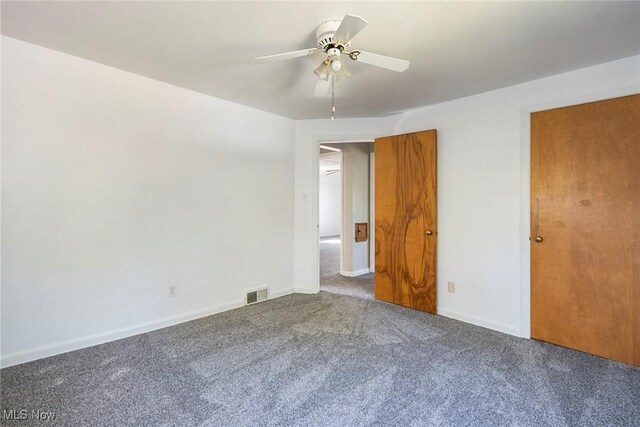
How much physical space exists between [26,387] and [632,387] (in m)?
3.87

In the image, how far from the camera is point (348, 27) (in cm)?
159

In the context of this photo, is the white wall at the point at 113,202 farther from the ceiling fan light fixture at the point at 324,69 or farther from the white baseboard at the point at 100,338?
the ceiling fan light fixture at the point at 324,69

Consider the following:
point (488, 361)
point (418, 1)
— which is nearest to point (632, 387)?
point (488, 361)

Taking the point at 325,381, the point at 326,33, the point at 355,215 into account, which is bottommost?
the point at 325,381

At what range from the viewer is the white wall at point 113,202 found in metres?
2.20

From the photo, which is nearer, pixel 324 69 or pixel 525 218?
pixel 324 69

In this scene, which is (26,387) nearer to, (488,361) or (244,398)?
(244,398)

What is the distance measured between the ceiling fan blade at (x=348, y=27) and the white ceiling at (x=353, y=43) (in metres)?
0.17

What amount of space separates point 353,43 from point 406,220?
2.06 m

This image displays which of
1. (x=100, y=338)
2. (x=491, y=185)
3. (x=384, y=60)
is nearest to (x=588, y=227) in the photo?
(x=491, y=185)

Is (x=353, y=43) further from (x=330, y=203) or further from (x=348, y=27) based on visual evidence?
(x=330, y=203)

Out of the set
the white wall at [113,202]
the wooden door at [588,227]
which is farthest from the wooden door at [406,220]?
the white wall at [113,202]

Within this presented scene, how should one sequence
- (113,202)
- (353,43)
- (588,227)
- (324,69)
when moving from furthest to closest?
(113,202) → (588,227) → (353,43) → (324,69)

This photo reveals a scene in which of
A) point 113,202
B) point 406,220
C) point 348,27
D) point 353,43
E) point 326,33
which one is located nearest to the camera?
point 348,27
